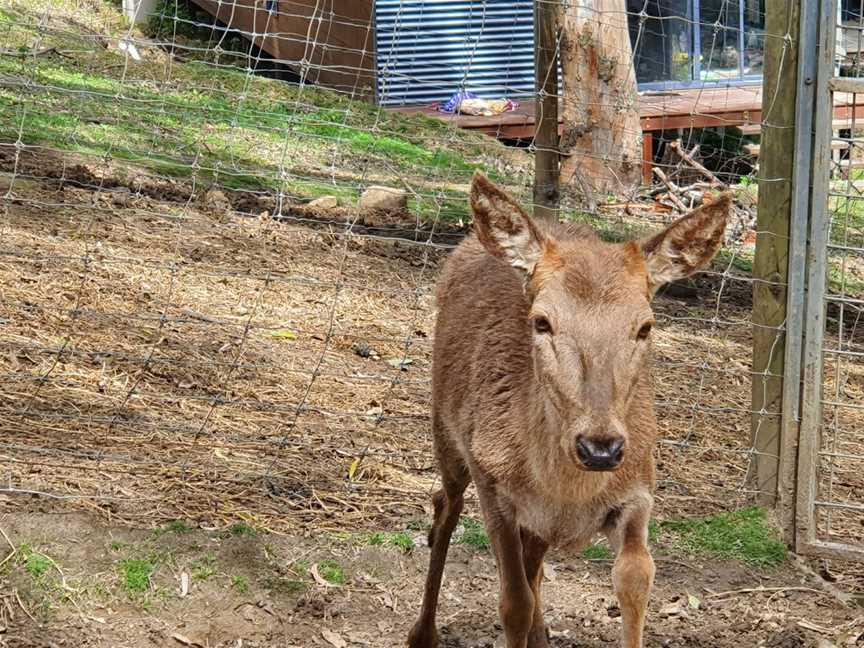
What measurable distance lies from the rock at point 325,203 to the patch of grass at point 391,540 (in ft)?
15.9

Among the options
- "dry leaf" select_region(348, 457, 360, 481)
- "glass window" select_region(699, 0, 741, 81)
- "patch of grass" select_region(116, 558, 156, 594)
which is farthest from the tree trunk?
"glass window" select_region(699, 0, 741, 81)

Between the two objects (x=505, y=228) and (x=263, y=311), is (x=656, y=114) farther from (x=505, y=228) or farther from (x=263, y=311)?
(x=505, y=228)

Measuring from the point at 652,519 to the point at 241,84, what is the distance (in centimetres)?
1060

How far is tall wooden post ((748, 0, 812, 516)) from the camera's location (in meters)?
6.05

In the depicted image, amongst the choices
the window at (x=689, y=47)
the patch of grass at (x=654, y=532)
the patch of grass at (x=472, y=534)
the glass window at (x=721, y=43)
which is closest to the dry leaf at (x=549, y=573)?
the patch of grass at (x=472, y=534)

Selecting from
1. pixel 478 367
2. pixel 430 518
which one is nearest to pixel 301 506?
pixel 430 518

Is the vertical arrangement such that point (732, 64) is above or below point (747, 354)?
above

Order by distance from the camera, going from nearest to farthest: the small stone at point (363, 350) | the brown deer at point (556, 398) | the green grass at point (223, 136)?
1. the brown deer at point (556, 398)
2. the small stone at point (363, 350)
3. the green grass at point (223, 136)

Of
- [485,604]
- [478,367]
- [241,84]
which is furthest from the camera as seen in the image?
[241,84]

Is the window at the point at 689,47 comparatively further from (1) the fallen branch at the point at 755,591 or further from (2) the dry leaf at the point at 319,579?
(2) the dry leaf at the point at 319,579

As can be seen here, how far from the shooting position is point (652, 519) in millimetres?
6461

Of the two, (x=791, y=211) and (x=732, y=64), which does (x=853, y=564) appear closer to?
(x=791, y=211)

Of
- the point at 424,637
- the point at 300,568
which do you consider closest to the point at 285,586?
the point at 300,568

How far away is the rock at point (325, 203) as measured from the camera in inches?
412
